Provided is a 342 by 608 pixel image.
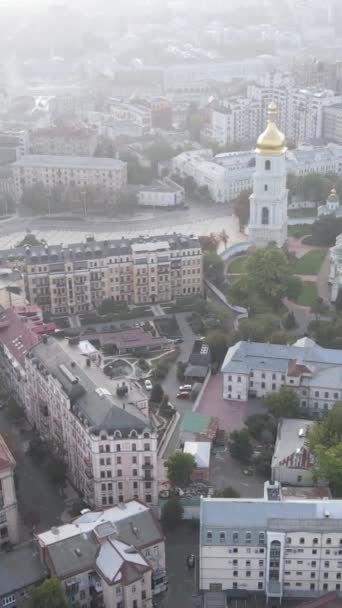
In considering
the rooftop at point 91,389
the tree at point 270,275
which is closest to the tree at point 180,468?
the rooftop at point 91,389

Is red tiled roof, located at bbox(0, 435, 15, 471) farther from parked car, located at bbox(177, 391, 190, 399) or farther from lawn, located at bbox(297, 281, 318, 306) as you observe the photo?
lawn, located at bbox(297, 281, 318, 306)

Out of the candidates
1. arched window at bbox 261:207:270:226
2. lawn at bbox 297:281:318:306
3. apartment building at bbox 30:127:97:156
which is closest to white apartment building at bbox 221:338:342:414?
lawn at bbox 297:281:318:306

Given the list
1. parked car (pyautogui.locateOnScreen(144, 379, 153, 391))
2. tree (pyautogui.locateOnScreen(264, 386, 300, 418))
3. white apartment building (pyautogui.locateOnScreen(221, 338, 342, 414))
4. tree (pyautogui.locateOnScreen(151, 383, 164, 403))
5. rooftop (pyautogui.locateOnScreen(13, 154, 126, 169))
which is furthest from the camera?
rooftop (pyautogui.locateOnScreen(13, 154, 126, 169))

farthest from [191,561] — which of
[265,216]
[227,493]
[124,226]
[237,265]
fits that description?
[124,226]

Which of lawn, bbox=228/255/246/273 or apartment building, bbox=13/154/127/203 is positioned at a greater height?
apartment building, bbox=13/154/127/203

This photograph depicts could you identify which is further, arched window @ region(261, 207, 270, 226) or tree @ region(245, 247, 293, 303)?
arched window @ region(261, 207, 270, 226)

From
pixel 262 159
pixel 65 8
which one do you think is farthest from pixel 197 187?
pixel 65 8

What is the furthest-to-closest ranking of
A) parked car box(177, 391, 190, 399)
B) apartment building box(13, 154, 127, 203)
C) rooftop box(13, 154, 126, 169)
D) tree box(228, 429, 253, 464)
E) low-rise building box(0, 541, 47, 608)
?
rooftop box(13, 154, 126, 169) → apartment building box(13, 154, 127, 203) → parked car box(177, 391, 190, 399) → tree box(228, 429, 253, 464) → low-rise building box(0, 541, 47, 608)
